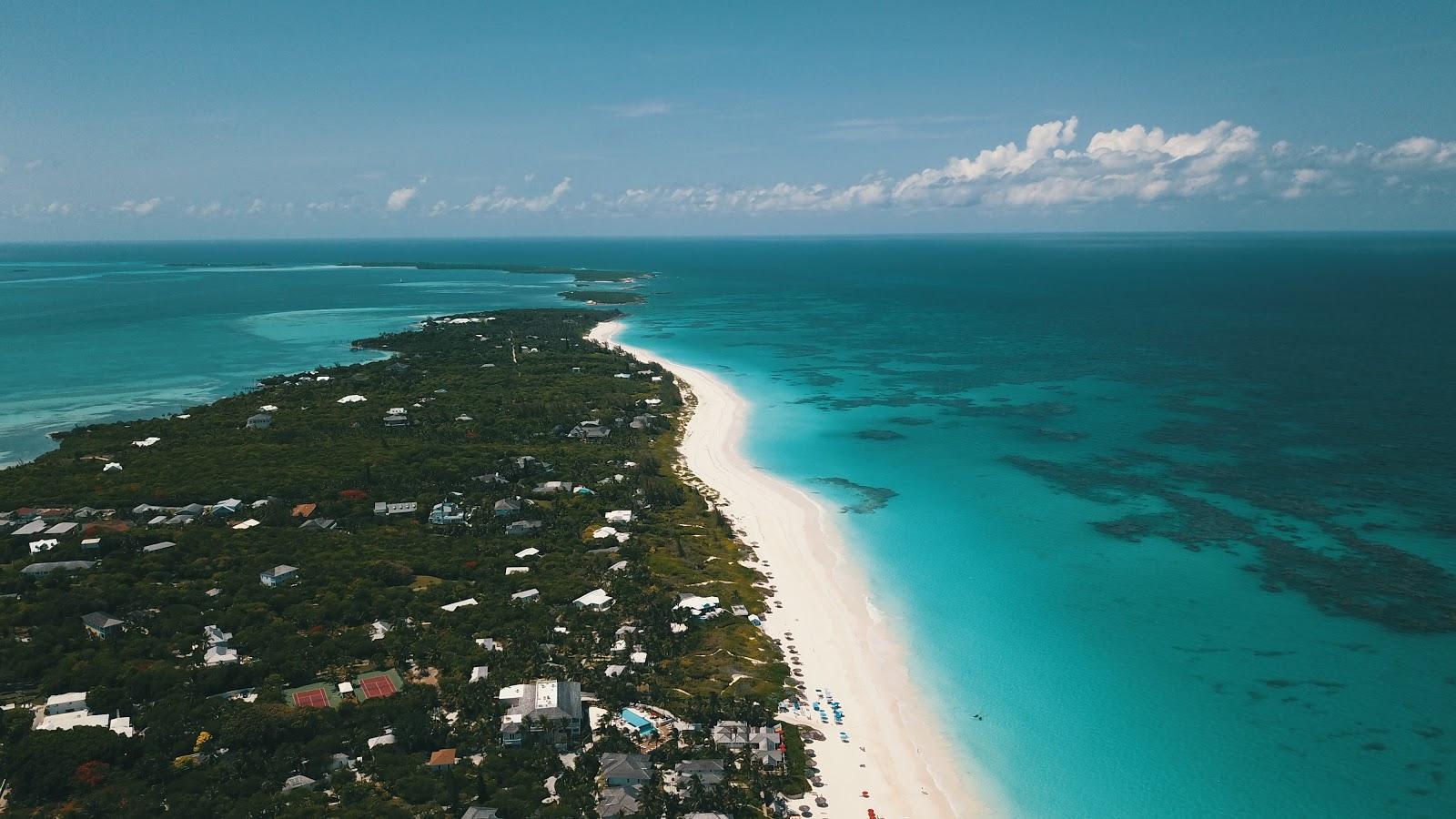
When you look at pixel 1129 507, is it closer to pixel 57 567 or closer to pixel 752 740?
pixel 752 740

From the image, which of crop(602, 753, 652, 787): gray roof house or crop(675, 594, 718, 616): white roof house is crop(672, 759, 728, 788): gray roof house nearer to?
crop(602, 753, 652, 787): gray roof house

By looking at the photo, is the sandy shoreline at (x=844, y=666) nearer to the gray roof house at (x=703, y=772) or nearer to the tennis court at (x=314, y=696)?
the gray roof house at (x=703, y=772)

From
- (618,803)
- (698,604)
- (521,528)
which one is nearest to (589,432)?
(521,528)

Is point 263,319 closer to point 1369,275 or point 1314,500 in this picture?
point 1314,500

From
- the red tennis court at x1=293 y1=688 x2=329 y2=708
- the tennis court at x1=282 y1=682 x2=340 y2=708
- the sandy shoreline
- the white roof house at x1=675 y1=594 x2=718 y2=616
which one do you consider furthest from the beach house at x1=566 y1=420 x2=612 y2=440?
the red tennis court at x1=293 y1=688 x2=329 y2=708

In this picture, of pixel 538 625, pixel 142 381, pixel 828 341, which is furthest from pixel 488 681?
pixel 828 341

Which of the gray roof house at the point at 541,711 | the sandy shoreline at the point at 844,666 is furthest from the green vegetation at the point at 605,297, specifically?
the gray roof house at the point at 541,711
